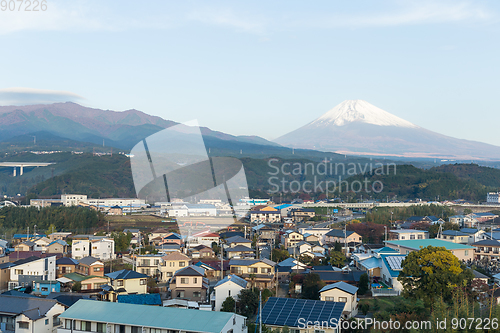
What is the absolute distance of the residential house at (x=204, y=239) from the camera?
14.7m

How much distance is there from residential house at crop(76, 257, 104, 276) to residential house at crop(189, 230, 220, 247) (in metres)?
4.49

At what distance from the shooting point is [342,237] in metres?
15.2

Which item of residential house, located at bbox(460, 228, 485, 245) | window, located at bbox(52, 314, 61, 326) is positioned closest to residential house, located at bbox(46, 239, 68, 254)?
window, located at bbox(52, 314, 61, 326)

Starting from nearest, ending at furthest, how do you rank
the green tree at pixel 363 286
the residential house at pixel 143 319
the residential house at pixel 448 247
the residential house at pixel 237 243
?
1. the residential house at pixel 143 319
2. the green tree at pixel 363 286
3. the residential house at pixel 448 247
4. the residential house at pixel 237 243

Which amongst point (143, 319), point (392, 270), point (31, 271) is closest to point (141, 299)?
point (143, 319)

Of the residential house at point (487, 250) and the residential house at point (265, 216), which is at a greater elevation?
the residential house at point (487, 250)

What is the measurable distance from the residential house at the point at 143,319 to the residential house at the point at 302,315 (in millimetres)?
474

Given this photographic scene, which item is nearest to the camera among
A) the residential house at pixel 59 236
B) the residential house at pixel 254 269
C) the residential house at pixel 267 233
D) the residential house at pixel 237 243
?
the residential house at pixel 254 269

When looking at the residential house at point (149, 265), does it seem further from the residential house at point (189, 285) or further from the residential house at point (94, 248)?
the residential house at point (94, 248)

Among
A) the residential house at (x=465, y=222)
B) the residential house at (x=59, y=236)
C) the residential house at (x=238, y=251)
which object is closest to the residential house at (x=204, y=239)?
the residential house at (x=238, y=251)

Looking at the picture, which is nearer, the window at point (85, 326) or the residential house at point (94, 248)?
the window at point (85, 326)

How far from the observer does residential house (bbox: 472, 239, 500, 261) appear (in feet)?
39.3

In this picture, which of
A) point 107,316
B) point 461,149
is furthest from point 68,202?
point 461,149

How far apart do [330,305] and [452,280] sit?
1927 millimetres
